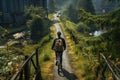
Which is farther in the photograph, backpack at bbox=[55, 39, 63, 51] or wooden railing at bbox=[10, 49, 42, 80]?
backpack at bbox=[55, 39, 63, 51]

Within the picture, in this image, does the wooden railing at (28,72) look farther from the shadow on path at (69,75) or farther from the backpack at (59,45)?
the backpack at (59,45)

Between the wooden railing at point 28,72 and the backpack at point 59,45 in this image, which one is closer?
the wooden railing at point 28,72

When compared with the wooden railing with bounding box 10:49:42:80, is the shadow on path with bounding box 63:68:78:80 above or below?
below

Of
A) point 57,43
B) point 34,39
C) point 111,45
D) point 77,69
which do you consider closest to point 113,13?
point 111,45

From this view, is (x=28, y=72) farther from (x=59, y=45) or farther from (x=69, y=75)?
(x=69, y=75)

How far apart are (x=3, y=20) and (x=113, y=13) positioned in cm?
5418

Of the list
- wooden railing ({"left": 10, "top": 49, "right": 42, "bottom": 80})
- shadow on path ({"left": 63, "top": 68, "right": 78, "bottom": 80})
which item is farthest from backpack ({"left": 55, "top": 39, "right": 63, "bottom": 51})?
wooden railing ({"left": 10, "top": 49, "right": 42, "bottom": 80})

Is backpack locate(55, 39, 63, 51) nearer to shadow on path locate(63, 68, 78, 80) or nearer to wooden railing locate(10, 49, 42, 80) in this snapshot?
shadow on path locate(63, 68, 78, 80)

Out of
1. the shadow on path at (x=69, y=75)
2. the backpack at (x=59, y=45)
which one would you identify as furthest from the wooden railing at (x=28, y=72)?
the backpack at (x=59, y=45)

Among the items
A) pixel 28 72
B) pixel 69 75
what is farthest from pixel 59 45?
pixel 28 72

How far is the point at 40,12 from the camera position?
63125 millimetres

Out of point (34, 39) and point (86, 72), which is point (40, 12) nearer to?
point (34, 39)

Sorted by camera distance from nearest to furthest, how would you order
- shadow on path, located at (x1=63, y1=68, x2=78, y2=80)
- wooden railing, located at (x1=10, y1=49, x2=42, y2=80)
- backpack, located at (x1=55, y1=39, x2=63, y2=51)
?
A: wooden railing, located at (x1=10, y1=49, x2=42, y2=80) < shadow on path, located at (x1=63, y1=68, x2=78, y2=80) < backpack, located at (x1=55, y1=39, x2=63, y2=51)

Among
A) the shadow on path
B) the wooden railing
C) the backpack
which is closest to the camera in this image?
Result: the wooden railing
